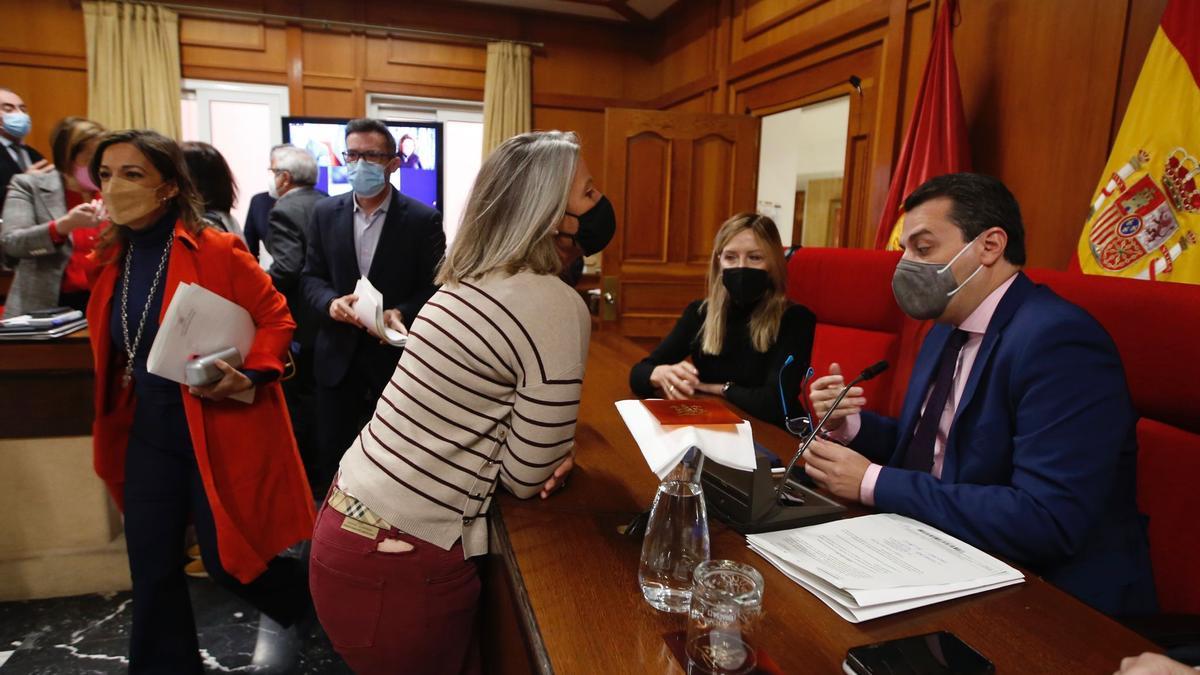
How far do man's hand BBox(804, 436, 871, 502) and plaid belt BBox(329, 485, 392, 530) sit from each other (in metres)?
0.75

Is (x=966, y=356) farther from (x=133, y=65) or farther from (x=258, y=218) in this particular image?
(x=133, y=65)

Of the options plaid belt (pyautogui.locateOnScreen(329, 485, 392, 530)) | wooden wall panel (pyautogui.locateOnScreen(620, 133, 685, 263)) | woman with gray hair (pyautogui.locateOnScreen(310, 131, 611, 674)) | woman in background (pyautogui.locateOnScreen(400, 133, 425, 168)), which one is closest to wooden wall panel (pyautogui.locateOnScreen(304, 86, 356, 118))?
woman in background (pyautogui.locateOnScreen(400, 133, 425, 168))

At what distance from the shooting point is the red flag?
2.55 m

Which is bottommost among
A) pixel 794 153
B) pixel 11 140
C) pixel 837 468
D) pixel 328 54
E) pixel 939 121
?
pixel 837 468

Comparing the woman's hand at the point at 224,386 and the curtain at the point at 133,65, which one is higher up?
the curtain at the point at 133,65

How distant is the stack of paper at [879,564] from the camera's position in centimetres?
85

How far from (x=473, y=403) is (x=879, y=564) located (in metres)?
0.65

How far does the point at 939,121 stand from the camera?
260 centimetres

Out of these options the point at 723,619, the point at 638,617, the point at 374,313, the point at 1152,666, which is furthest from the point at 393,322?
the point at 1152,666

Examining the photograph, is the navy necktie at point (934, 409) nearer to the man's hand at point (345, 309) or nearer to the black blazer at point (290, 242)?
the man's hand at point (345, 309)

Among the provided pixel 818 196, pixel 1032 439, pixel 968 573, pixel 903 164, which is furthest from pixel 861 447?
pixel 818 196

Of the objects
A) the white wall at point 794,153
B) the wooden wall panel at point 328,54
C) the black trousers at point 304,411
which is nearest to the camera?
the black trousers at point 304,411

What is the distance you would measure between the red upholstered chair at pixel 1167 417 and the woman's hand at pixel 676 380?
2.98ft

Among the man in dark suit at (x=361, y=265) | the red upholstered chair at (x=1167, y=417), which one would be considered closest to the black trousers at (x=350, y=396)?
the man in dark suit at (x=361, y=265)
